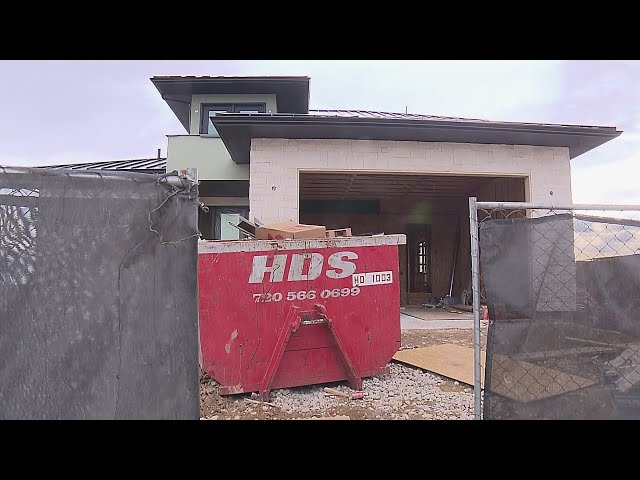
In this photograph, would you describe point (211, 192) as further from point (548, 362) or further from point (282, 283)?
point (548, 362)

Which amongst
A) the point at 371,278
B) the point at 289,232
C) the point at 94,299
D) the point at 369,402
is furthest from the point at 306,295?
the point at 94,299

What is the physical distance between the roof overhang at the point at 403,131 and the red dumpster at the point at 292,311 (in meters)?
4.26

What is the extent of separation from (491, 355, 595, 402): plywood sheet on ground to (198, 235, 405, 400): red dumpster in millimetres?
2439

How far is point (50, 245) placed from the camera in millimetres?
1654

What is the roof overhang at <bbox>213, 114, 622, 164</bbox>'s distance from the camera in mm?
8422

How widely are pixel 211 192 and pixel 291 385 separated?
8841 millimetres

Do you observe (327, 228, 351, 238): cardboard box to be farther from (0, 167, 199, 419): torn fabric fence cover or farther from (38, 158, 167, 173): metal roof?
(38, 158, 167, 173): metal roof

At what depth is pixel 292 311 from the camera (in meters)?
4.54

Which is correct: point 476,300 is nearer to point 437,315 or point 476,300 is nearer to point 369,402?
point 369,402

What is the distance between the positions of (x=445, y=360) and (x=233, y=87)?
10.1 metres

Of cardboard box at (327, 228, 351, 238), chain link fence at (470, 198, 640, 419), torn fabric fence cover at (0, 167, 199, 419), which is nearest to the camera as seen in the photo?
torn fabric fence cover at (0, 167, 199, 419)

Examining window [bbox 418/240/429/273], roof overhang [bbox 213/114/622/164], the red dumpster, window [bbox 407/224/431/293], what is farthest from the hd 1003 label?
window [bbox 418/240/429/273]
